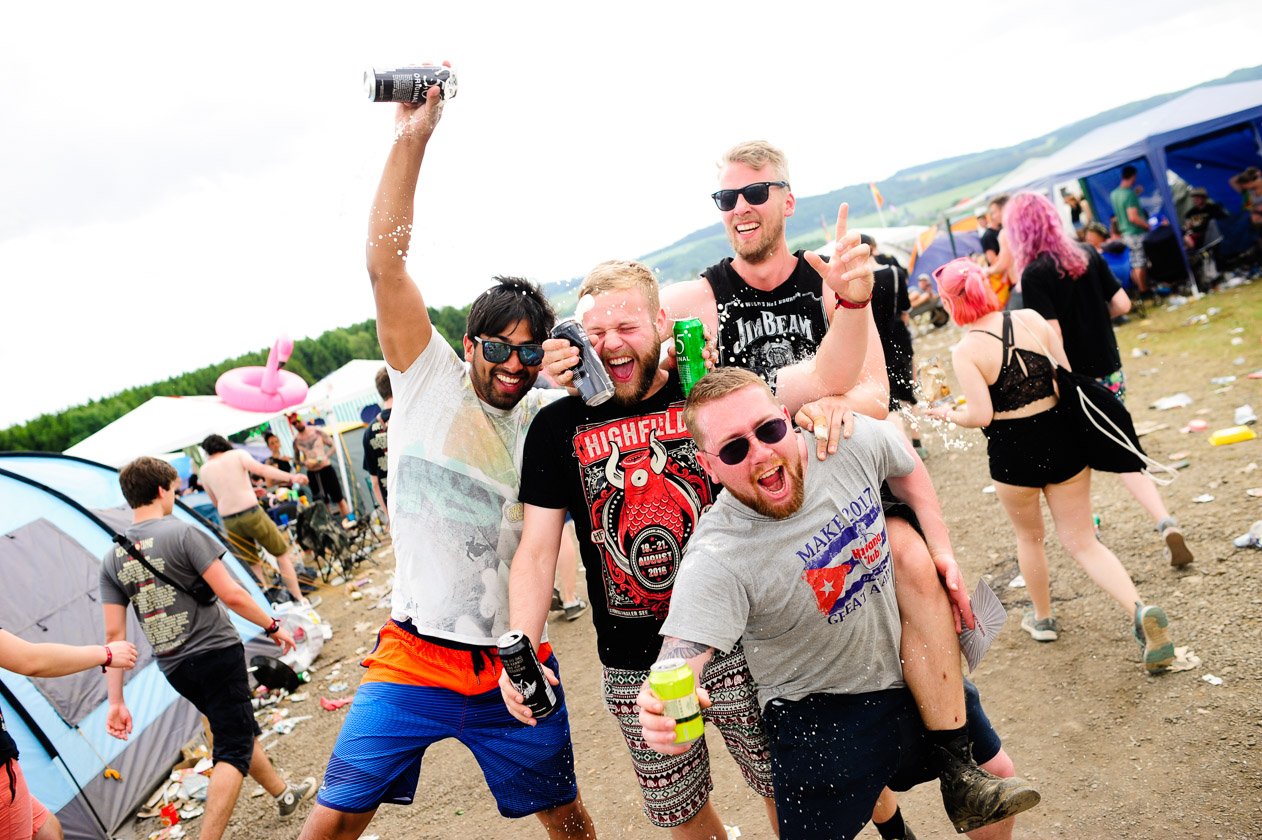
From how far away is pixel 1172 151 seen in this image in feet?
41.2

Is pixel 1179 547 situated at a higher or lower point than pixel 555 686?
lower

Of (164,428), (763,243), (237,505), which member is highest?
(164,428)

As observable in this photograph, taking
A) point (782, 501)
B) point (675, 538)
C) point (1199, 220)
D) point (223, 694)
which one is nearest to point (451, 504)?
point (675, 538)

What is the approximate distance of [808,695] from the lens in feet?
7.00

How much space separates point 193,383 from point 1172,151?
25.5 metres

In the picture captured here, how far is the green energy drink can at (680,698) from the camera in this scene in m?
1.70

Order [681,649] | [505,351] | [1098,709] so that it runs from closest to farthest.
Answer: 1. [681,649]
2. [505,351]
3. [1098,709]

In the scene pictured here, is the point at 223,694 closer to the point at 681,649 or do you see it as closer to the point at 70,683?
the point at 70,683

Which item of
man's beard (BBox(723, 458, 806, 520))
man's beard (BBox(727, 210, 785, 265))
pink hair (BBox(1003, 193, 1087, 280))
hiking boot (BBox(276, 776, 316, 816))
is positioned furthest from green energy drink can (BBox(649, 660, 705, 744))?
hiking boot (BBox(276, 776, 316, 816))

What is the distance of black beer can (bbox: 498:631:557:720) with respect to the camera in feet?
6.85

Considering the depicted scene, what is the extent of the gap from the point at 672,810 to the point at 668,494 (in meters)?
1.01

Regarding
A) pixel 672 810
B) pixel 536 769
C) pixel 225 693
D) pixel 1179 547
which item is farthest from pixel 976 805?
pixel 225 693

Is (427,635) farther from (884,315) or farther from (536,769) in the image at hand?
(884,315)

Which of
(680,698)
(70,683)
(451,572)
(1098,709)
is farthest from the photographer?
(70,683)
